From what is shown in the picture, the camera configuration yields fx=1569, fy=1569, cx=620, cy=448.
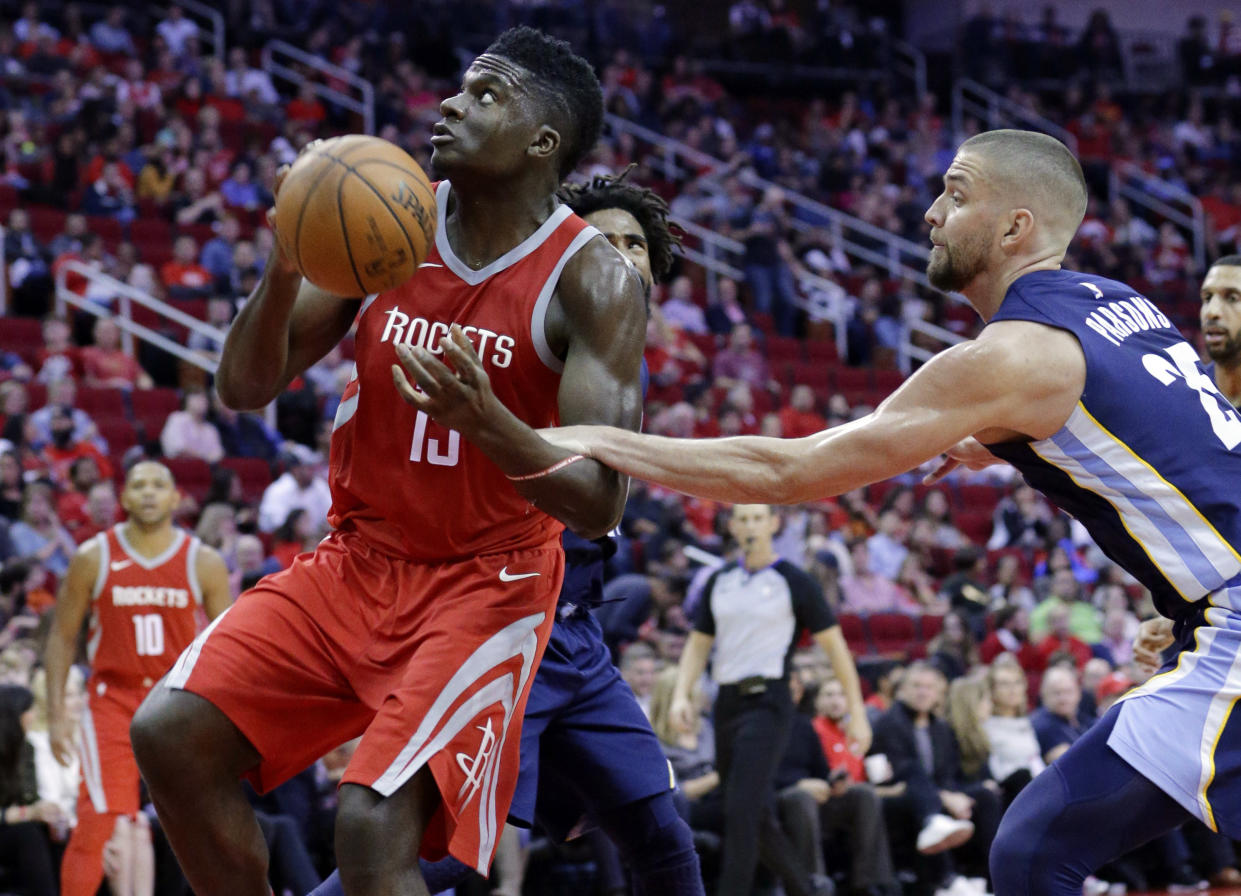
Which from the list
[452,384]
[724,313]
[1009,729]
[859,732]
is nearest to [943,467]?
[452,384]

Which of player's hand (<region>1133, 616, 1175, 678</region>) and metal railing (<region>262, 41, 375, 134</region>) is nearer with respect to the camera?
player's hand (<region>1133, 616, 1175, 678</region>)

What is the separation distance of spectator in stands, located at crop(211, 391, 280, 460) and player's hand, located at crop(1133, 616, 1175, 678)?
8423 millimetres

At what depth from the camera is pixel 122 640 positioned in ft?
21.2

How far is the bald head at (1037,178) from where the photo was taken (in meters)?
3.65

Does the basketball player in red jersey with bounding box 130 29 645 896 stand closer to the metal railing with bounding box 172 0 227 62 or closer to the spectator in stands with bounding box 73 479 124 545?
the spectator in stands with bounding box 73 479 124 545

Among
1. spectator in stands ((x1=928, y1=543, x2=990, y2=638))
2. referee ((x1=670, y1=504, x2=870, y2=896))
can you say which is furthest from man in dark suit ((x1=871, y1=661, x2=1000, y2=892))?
spectator in stands ((x1=928, y1=543, x2=990, y2=638))

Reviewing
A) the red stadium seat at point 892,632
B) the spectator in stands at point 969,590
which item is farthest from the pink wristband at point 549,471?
the spectator in stands at point 969,590

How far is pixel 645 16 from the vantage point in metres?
23.3

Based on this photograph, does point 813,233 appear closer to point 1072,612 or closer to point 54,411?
point 1072,612

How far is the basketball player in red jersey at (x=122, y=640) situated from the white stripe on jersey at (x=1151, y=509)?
4274mm

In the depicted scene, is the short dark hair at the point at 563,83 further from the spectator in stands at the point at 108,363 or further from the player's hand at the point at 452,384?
the spectator in stands at the point at 108,363

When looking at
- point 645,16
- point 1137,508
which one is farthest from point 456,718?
point 645,16

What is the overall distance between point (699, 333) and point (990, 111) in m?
9.73

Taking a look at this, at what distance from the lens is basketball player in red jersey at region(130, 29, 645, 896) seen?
3.29m
